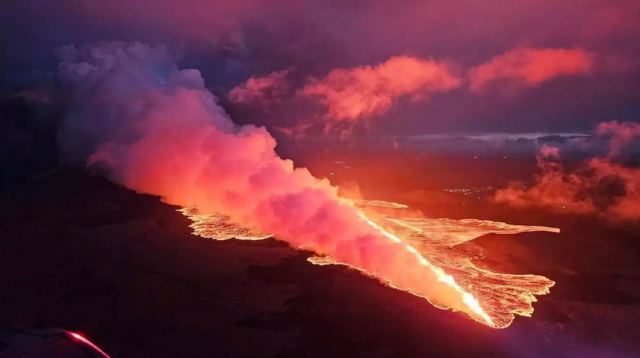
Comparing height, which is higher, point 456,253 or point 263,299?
point 456,253

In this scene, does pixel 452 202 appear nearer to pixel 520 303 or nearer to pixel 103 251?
pixel 520 303

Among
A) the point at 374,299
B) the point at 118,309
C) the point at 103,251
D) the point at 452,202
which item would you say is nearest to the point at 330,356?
the point at 374,299

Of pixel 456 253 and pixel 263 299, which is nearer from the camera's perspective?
pixel 263 299

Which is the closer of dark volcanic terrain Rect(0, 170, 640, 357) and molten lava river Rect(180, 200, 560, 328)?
dark volcanic terrain Rect(0, 170, 640, 357)

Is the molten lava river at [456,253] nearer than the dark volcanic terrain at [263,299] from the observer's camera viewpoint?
No
